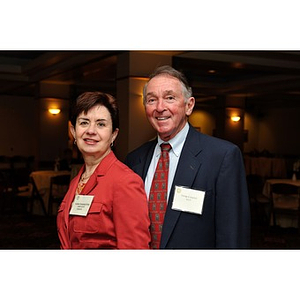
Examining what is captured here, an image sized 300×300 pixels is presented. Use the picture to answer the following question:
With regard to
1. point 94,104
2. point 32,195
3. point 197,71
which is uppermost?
point 197,71

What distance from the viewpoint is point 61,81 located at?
1067 cm

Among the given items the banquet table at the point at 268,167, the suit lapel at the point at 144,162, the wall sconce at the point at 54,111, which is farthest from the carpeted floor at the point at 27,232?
the banquet table at the point at 268,167

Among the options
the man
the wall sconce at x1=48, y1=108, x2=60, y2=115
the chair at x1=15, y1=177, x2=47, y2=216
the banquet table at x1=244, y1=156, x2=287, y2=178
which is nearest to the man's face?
the man

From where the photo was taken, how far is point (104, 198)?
1.55 meters

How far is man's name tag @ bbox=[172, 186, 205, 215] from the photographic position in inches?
66.4

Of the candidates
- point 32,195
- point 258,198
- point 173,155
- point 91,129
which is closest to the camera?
point 91,129

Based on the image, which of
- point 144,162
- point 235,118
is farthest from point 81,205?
point 235,118

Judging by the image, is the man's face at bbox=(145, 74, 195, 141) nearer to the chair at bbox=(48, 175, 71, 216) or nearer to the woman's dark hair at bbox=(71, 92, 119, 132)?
the woman's dark hair at bbox=(71, 92, 119, 132)

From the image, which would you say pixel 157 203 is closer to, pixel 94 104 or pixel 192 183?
pixel 192 183

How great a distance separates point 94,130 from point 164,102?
0.99 feet

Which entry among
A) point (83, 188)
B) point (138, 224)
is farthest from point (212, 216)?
point (83, 188)

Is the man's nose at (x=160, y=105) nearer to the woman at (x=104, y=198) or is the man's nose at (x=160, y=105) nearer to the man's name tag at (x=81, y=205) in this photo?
the woman at (x=104, y=198)

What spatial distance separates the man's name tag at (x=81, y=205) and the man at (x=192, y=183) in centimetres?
27

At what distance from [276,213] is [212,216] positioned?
16.4 feet
